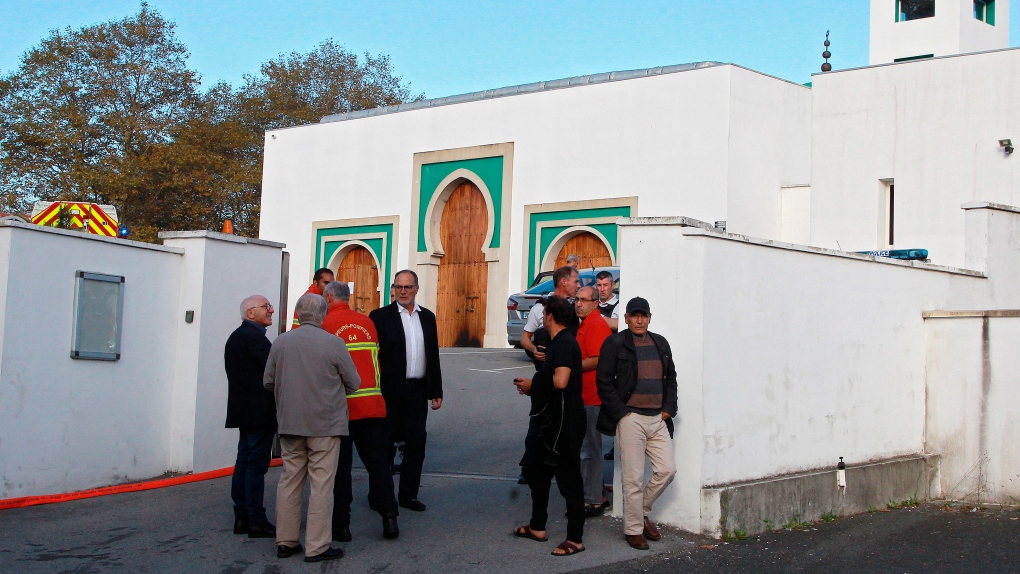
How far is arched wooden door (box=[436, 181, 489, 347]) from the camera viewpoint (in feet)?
97.0

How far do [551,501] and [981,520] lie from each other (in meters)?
4.00

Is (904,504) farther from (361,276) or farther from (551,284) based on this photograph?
(361,276)

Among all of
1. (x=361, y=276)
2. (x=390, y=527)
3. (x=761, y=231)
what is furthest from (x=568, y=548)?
(x=361, y=276)

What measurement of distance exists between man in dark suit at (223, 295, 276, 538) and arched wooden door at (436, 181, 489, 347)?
67.9 feet

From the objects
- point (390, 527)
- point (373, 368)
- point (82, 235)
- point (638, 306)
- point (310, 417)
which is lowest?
point (390, 527)

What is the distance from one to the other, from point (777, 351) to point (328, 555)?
4.27m

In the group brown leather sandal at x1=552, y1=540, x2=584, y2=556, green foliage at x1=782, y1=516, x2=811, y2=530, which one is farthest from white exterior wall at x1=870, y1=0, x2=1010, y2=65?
brown leather sandal at x1=552, y1=540, x2=584, y2=556

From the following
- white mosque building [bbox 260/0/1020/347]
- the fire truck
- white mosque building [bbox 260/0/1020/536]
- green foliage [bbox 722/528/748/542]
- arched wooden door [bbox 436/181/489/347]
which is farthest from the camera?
arched wooden door [bbox 436/181/489/347]

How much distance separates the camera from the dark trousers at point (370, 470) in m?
8.24

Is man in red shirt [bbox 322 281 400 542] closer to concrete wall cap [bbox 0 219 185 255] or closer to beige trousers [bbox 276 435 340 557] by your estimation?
beige trousers [bbox 276 435 340 557]

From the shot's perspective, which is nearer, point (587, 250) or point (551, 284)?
point (551, 284)

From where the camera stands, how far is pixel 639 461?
8.18 meters

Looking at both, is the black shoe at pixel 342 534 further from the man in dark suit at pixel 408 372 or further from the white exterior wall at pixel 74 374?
the white exterior wall at pixel 74 374

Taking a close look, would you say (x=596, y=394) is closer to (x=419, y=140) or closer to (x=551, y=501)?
(x=551, y=501)
